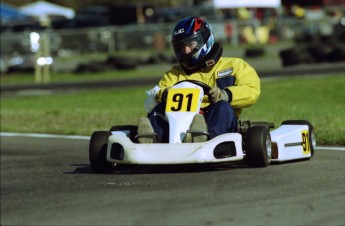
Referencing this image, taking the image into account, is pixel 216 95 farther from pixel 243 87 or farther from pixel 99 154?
pixel 99 154

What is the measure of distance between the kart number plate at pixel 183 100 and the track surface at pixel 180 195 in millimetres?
495

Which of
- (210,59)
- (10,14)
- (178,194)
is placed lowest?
(10,14)

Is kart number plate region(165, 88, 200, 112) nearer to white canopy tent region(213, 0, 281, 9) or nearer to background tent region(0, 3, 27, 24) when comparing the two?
background tent region(0, 3, 27, 24)

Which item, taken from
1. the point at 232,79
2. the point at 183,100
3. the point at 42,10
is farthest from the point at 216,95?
the point at 42,10

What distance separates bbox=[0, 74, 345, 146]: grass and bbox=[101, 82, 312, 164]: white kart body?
1997 millimetres

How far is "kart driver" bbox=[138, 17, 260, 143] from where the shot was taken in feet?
27.2

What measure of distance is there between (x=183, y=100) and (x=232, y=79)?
0.69 metres

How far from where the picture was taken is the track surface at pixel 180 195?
19.0 feet

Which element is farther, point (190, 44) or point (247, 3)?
point (247, 3)

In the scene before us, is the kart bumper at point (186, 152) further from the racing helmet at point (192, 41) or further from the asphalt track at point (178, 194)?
the racing helmet at point (192, 41)

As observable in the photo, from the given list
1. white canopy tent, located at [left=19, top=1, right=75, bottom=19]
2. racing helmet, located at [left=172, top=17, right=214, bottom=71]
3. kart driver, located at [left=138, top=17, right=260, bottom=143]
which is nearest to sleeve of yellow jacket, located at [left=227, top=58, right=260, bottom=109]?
kart driver, located at [left=138, top=17, right=260, bottom=143]

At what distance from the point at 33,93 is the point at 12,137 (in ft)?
31.2

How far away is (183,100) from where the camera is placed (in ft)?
27.2

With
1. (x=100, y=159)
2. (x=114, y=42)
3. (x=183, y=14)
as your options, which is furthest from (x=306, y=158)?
(x=183, y=14)
